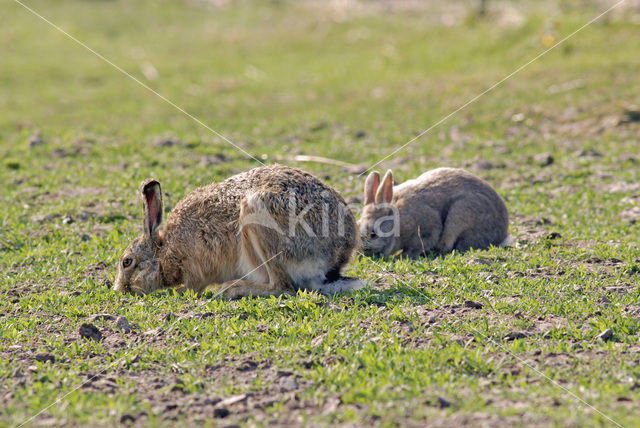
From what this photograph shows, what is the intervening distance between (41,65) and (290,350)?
21.1 meters

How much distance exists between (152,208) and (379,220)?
9.21 ft

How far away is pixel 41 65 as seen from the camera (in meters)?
23.4

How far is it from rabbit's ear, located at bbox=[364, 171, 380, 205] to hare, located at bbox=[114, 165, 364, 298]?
6.03 ft

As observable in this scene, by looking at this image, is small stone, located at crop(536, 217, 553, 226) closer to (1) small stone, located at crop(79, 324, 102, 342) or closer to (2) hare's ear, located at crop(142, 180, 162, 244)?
(2) hare's ear, located at crop(142, 180, 162, 244)

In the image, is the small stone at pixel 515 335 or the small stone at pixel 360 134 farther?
the small stone at pixel 360 134

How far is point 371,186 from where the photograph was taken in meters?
8.52

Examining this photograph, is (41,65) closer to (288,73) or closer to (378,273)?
(288,73)

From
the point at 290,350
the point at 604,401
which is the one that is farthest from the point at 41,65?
the point at 604,401

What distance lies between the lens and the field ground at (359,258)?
4570mm

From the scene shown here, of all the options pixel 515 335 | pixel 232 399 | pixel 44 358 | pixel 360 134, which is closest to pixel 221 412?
pixel 232 399

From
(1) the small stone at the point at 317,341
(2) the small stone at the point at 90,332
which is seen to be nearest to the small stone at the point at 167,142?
(2) the small stone at the point at 90,332

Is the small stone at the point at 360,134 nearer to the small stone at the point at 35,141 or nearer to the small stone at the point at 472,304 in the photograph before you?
the small stone at the point at 35,141

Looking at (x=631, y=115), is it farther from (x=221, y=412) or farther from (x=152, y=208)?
(x=221, y=412)

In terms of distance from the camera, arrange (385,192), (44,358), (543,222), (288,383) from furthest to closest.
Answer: (543,222) < (385,192) < (44,358) < (288,383)
